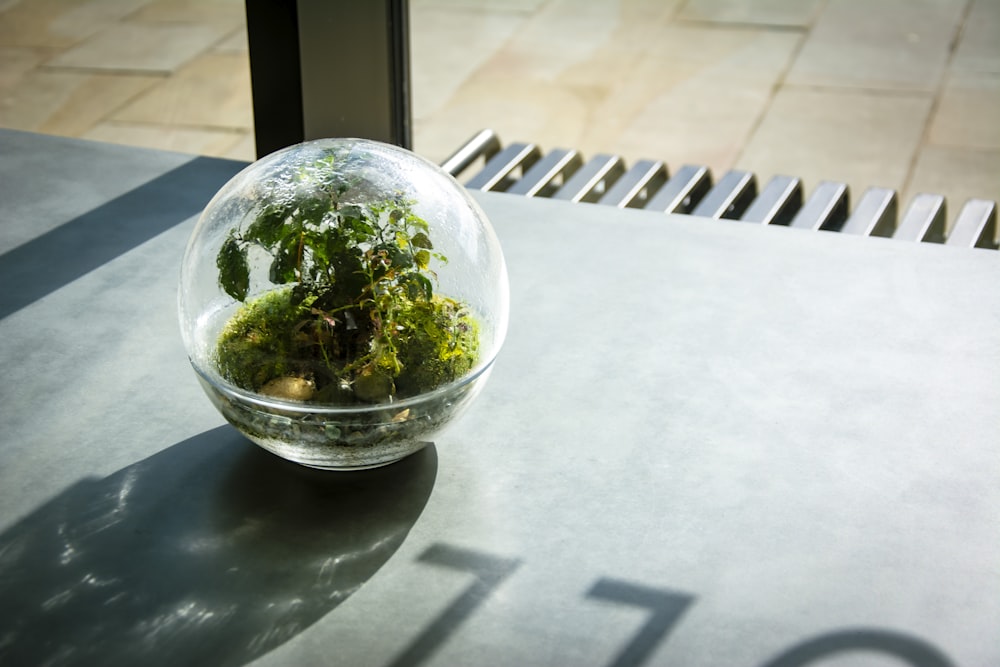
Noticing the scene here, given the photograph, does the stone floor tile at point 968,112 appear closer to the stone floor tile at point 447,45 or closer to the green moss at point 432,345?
the stone floor tile at point 447,45

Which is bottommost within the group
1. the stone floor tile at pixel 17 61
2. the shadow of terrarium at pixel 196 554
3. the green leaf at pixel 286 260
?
the stone floor tile at pixel 17 61

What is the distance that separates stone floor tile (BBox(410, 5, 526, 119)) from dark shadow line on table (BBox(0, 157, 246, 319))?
6.47 ft

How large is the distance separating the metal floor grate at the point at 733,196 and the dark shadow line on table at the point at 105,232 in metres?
0.46

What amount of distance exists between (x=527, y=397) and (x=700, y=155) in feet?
7.55

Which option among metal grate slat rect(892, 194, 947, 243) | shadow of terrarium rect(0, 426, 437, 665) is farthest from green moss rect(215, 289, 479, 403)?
metal grate slat rect(892, 194, 947, 243)

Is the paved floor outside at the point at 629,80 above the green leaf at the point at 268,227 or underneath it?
underneath

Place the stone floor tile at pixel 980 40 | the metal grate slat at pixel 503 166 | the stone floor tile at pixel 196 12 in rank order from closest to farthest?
the metal grate slat at pixel 503 166 < the stone floor tile at pixel 980 40 < the stone floor tile at pixel 196 12

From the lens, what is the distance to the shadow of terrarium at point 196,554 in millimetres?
747

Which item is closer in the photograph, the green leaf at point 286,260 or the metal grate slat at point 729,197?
the green leaf at point 286,260

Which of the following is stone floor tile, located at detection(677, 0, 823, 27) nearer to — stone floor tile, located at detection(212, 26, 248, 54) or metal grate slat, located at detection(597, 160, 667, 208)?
stone floor tile, located at detection(212, 26, 248, 54)

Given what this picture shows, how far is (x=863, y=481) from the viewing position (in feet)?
2.96

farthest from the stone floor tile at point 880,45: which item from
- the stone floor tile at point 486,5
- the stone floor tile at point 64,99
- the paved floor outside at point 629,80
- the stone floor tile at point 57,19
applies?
the stone floor tile at point 57,19

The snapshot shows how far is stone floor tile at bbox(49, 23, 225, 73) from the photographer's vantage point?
3572mm

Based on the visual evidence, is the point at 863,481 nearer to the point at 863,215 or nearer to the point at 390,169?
the point at 390,169
